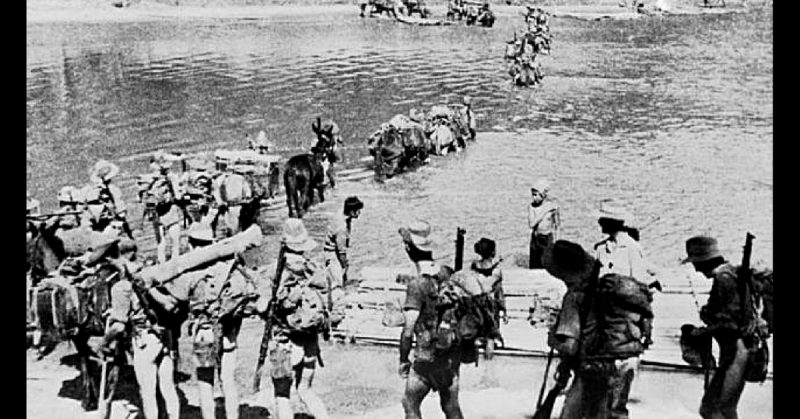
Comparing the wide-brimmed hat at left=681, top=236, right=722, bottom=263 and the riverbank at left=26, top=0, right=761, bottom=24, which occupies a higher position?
the riverbank at left=26, top=0, right=761, bottom=24

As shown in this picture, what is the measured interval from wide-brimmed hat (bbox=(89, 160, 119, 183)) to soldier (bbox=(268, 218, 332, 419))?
9.22 ft

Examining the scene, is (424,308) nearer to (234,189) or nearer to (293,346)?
(293,346)

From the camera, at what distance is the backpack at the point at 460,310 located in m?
9.71

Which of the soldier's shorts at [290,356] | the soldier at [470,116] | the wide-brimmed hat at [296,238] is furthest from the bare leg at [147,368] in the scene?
the soldier at [470,116]

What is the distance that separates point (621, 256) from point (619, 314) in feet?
2.31

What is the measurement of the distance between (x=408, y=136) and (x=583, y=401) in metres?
4.37

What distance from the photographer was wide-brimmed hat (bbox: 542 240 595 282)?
9.80 meters

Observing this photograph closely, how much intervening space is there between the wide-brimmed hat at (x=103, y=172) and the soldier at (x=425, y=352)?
3530mm

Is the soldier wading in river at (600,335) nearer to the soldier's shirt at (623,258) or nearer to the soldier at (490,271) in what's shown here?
the soldier's shirt at (623,258)

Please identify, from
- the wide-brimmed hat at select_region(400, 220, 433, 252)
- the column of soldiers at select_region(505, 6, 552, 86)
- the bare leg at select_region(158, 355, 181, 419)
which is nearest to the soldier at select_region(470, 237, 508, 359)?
the wide-brimmed hat at select_region(400, 220, 433, 252)

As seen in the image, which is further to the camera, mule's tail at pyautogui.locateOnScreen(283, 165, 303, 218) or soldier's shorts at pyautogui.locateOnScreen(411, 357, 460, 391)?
mule's tail at pyautogui.locateOnScreen(283, 165, 303, 218)

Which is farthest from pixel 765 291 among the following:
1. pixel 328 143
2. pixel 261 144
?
pixel 261 144

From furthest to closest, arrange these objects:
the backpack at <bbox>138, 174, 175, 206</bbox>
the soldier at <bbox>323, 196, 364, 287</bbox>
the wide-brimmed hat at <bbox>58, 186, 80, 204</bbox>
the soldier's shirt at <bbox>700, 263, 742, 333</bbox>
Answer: the backpack at <bbox>138, 174, 175, 206</bbox>
the soldier at <bbox>323, 196, 364, 287</bbox>
the wide-brimmed hat at <bbox>58, 186, 80, 204</bbox>
the soldier's shirt at <bbox>700, 263, 742, 333</bbox>

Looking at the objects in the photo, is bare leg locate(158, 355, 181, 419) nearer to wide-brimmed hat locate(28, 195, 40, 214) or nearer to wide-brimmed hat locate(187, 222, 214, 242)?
wide-brimmed hat locate(187, 222, 214, 242)
